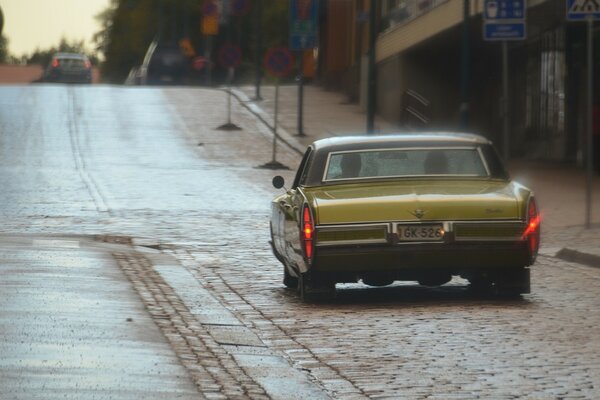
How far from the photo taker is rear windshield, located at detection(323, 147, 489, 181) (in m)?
14.5

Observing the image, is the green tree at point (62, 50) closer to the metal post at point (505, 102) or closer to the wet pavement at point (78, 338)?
the metal post at point (505, 102)

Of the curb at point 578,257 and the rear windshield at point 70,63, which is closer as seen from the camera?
the curb at point 578,257

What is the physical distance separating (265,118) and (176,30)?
60272 millimetres

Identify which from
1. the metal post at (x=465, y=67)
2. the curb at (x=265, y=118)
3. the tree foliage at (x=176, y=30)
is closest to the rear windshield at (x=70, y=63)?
the tree foliage at (x=176, y=30)

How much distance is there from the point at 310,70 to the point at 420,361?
63531mm

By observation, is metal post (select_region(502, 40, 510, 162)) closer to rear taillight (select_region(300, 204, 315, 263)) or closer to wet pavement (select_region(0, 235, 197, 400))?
wet pavement (select_region(0, 235, 197, 400))

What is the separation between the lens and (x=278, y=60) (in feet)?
125

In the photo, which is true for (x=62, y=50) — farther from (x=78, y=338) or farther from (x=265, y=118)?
(x=78, y=338)

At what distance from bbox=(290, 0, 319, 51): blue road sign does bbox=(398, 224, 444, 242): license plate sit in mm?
26042

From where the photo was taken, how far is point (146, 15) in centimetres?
10994

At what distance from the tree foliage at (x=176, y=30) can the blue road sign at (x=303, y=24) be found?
→ 3966cm

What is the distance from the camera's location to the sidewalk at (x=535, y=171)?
20.2 m

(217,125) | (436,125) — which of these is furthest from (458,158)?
(436,125)

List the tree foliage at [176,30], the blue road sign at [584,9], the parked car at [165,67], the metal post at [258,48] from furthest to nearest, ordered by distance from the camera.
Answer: the tree foliage at [176,30] → the parked car at [165,67] → the metal post at [258,48] → the blue road sign at [584,9]
